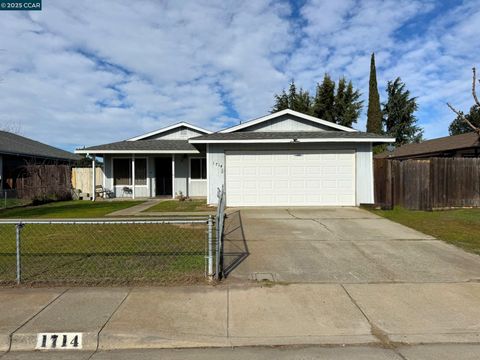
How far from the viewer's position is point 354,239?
8.14 m

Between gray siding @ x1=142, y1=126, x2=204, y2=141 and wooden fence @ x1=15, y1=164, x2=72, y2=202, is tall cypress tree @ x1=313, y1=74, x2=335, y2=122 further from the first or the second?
wooden fence @ x1=15, y1=164, x2=72, y2=202

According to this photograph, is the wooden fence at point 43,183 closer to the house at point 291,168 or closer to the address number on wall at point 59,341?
the house at point 291,168

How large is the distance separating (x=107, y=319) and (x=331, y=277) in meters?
3.34

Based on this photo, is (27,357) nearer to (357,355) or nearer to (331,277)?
(357,355)

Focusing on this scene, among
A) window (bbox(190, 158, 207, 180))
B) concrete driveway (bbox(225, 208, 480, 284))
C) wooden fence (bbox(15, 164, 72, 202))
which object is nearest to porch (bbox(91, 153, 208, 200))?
window (bbox(190, 158, 207, 180))

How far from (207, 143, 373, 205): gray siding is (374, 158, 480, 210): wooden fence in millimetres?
451

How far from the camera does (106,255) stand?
6664 millimetres

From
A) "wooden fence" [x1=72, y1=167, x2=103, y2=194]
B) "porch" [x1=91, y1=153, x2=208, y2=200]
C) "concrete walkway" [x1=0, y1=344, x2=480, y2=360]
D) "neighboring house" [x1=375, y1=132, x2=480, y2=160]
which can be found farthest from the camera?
"wooden fence" [x1=72, y1=167, x2=103, y2=194]

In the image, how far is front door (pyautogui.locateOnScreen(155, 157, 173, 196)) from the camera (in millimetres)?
20422

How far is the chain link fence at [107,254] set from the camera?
5.27m

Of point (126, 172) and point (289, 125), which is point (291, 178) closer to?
point (289, 125)

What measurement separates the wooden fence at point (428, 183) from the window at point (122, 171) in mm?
13242

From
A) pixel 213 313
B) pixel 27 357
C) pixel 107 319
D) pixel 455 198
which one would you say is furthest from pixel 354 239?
pixel 455 198

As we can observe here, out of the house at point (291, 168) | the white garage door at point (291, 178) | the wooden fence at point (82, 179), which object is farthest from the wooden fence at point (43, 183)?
the white garage door at point (291, 178)
